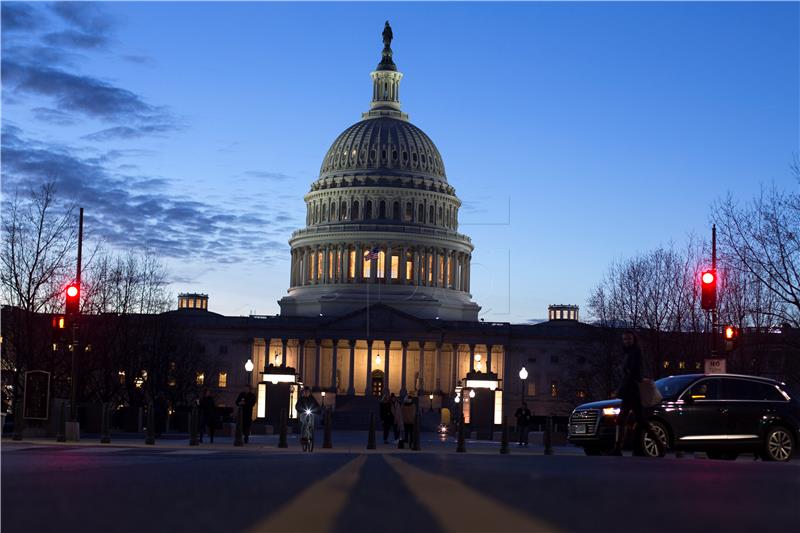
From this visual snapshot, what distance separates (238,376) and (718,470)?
149302 millimetres

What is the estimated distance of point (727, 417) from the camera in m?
31.2

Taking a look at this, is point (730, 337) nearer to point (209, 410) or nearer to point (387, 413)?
point (387, 413)

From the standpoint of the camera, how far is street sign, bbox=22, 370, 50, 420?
45250 mm

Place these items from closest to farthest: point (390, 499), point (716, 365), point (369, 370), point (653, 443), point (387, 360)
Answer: point (390, 499) < point (653, 443) < point (716, 365) < point (387, 360) < point (369, 370)

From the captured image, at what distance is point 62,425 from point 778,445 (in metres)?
22.2

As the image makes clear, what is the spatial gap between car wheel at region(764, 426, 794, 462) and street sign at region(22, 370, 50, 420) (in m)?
24.1

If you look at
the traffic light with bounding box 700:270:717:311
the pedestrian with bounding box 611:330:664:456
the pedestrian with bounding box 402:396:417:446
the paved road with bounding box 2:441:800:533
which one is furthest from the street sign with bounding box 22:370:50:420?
the paved road with bounding box 2:441:800:533

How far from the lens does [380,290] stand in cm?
18112

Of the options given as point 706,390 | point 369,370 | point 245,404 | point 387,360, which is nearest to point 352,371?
point 369,370

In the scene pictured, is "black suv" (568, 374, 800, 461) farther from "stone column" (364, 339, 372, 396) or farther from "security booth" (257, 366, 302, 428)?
"stone column" (364, 339, 372, 396)

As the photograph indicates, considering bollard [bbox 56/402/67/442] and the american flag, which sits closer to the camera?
bollard [bbox 56/402/67/442]

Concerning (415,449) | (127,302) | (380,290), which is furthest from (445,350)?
(415,449)

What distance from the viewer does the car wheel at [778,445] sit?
31.0m

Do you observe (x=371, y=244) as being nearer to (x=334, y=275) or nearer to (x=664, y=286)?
(x=334, y=275)
